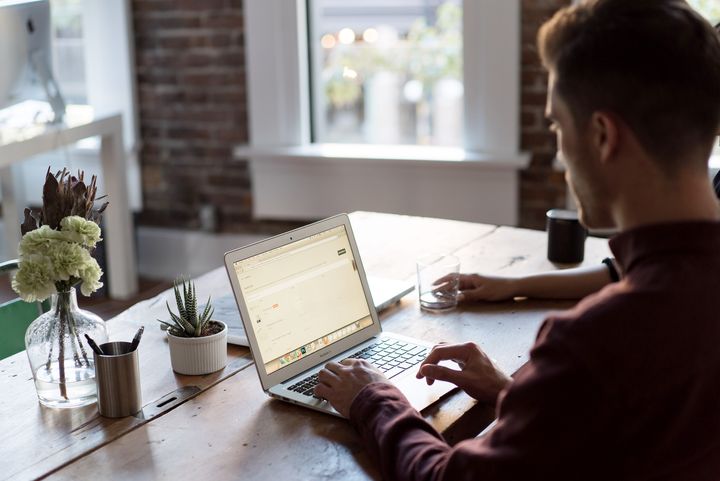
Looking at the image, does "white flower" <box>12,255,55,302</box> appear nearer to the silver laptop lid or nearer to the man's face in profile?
the silver laptop lid

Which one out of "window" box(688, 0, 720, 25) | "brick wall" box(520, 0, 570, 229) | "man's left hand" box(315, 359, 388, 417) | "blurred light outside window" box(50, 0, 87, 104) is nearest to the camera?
"man's left hand" box(315, 359, 388, 417)

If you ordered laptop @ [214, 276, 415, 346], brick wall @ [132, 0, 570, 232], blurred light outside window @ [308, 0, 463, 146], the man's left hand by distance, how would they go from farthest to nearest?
brick wall @ [132, 0, 570, 232], blurred light outside window @ [308, 0, 463, 146], laptop @ [214, 276, 415, 346], the man's left hand

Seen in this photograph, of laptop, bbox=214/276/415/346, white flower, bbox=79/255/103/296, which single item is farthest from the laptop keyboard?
white flower, bbox=79/255/103/296

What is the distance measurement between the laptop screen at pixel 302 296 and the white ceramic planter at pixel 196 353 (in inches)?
5.0

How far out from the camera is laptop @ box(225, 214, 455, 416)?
1586 mm

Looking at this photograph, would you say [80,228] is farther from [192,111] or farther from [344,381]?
[192,111]

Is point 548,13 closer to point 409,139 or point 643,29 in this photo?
point 409,139

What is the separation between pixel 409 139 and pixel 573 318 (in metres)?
3.05

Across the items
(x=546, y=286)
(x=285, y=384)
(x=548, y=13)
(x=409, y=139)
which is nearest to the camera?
(x=285, y=384)

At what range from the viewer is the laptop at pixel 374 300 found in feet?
6.05

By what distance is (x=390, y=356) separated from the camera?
174 centimetres

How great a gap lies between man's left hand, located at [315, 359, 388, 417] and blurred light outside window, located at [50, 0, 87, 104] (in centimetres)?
324

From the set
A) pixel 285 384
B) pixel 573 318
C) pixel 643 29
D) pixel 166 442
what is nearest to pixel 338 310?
pixel 285 384

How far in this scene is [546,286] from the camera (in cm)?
207
